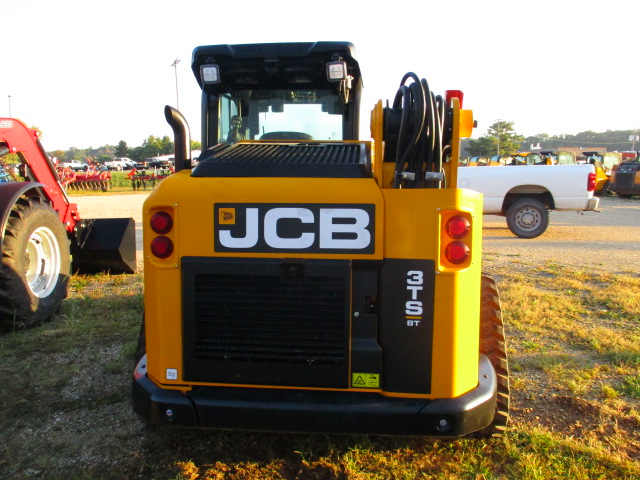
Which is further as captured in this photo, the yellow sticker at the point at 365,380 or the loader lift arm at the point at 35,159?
the loader lift arm at the point at 35,159

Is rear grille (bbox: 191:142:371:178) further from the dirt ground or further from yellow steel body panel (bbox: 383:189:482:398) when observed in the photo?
the dirt ground

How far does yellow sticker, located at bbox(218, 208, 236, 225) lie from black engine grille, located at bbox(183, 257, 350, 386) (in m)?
0.18

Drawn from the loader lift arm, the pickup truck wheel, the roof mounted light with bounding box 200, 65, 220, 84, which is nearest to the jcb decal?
the roof mounted light with bounding box 200, 65, 220, 84

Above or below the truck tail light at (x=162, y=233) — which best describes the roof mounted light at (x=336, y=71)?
above

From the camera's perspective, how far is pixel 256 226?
7.99ft

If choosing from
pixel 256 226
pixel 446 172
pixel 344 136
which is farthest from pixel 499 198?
pixel 256 226

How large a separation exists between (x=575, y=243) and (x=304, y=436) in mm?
8882

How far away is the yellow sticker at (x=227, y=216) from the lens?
7.99ft

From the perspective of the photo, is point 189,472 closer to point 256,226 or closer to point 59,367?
point 256,226

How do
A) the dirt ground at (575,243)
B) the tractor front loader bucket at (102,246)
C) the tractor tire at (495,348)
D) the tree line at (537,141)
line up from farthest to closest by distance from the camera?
1. the tree line at (537,141)
2. the dirt ground at (575,243)
3. the tractor front loader bucket at (102,246)
4. the tractor tire at (495,348)

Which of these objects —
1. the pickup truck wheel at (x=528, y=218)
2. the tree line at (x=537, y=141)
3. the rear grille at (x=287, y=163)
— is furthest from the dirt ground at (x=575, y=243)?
the tree line at (x=537, y=141)

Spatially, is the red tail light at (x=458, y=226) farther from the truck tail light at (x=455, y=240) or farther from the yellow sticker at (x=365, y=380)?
the yellow sticker at (x=365, y=380)

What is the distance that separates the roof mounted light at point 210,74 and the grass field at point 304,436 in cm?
→ 221

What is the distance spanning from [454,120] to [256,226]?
43.9 inches
